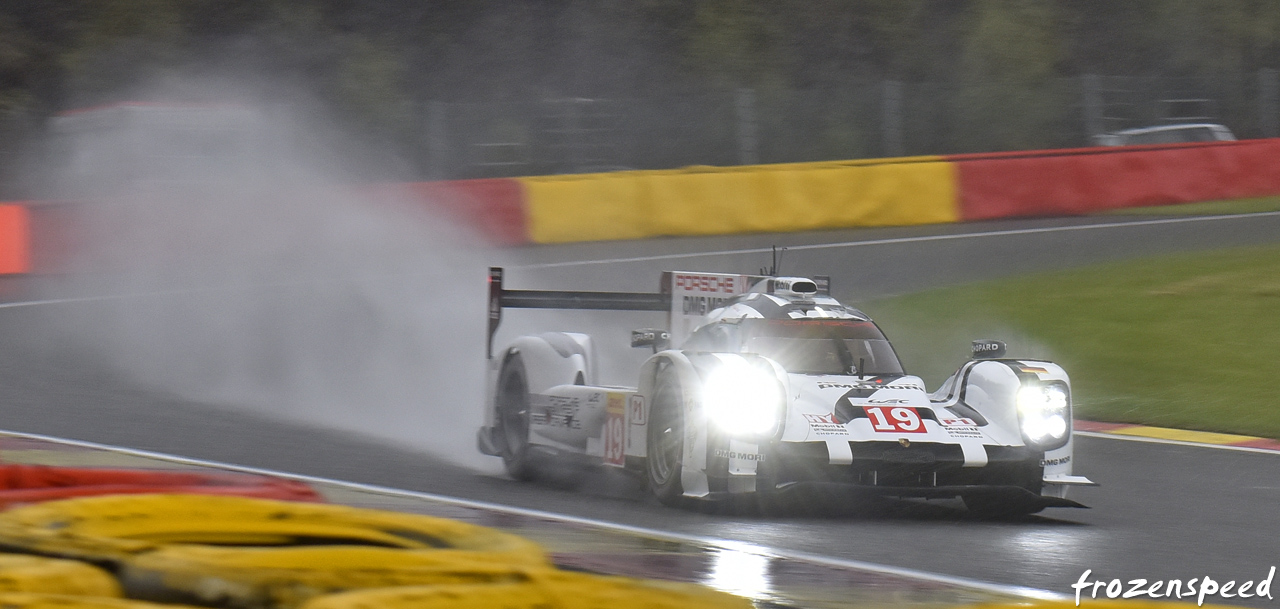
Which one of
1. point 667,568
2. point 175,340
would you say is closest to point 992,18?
point 175,340

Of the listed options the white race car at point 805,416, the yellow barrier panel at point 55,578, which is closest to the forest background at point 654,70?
the white race car at point 805,416

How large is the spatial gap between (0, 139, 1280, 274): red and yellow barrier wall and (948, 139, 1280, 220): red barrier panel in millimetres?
14

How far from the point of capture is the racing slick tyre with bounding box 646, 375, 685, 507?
7.24m

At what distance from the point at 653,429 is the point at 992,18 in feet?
83.8

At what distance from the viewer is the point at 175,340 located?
13508 millimetres

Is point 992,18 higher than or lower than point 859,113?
higher

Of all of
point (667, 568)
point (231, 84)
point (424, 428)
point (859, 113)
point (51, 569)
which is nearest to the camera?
point (51, 569)

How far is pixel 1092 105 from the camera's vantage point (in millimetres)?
23578

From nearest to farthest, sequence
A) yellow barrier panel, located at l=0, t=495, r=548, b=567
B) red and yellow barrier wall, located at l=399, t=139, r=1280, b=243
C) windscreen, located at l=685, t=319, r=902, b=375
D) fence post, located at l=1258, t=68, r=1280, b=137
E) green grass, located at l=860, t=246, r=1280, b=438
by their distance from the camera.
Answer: yellow barrier panel, located at l=0, t=495, r=548, b=567, windscreen, located at l=685, t=319, r=902, b=375, green grass, located at l=860, t=246, r=1280, b=438, red and yellow barrier wall, located at l=399, t=139, r=1280, b=243, fence post, located at l=1258, t=68, r=1280, b=137

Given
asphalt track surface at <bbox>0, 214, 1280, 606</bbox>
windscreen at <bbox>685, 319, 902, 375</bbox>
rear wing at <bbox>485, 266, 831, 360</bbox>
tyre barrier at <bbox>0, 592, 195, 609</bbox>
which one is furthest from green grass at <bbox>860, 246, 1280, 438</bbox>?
tyre barrier at <bbox>0, 592, 195, 609</bbox>

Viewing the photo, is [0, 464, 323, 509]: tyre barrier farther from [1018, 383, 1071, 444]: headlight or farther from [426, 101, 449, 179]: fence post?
[426, 101, 449, 179]: fence post

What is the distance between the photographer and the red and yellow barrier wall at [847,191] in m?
19.3

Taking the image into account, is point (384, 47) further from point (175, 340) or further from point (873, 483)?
point (873, 483)

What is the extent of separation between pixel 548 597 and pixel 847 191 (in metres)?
17.5
